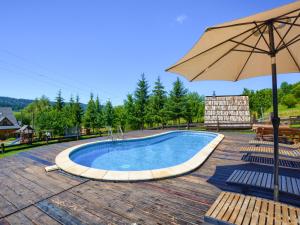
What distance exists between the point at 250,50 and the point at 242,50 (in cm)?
50

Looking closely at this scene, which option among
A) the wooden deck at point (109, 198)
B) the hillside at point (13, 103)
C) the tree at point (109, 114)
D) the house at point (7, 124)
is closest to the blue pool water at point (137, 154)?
the wooden deck at point (109, 198)

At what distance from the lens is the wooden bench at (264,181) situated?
3.20 m

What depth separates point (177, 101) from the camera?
2528cm

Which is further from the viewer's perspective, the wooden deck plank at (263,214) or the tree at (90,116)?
the tree at (90,116)

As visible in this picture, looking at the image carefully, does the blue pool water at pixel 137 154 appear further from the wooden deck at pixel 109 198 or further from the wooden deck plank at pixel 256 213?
the wooden deck plank at pixel 256 213

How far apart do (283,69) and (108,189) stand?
17.1 feet

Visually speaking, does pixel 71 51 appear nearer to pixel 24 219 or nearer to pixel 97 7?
pixel 97 7

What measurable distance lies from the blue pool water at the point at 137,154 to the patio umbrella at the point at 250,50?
18.4ft

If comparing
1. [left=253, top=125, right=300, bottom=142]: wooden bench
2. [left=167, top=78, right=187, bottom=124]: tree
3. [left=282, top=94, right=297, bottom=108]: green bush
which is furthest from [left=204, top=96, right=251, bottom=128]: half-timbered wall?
[left=282, top=94, right=297, bottom=108]: green bush

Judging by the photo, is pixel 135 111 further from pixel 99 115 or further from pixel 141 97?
pixel 99 115

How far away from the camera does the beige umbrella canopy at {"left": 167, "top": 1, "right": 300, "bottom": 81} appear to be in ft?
7.75

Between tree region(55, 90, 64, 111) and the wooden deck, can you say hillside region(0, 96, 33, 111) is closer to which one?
tree region(55, 90, 64, 111)

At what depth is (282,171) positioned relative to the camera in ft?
16.7

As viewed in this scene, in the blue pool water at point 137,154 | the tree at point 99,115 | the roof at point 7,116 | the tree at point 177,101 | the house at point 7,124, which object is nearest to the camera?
the blue pool water at point 137,154
